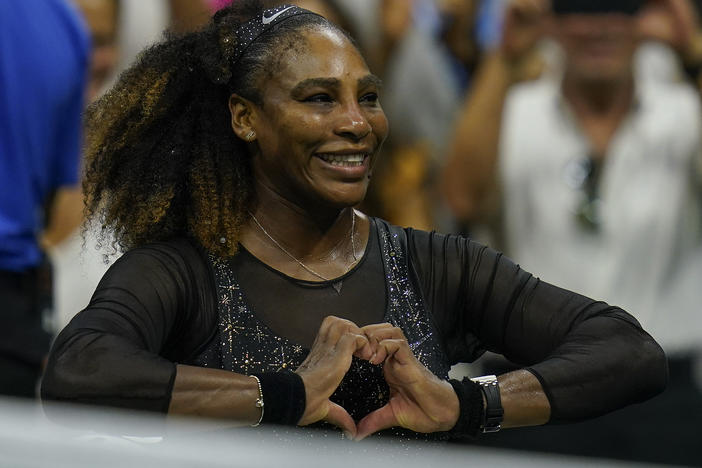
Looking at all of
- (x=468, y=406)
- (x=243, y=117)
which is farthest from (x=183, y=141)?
(x=468, y=406)

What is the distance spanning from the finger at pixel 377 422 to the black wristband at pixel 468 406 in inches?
4.6

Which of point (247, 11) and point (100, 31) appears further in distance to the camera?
point (100, 31)

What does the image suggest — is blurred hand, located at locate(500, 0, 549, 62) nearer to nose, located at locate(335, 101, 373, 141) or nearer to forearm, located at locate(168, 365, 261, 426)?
nose, located at locate(335, 101, 373, 141)

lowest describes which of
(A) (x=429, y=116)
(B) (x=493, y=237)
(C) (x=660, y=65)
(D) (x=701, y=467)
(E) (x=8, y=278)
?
(D) (x=701, y=467)

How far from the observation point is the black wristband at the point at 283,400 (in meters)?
2.45

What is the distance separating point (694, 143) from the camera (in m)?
4.92

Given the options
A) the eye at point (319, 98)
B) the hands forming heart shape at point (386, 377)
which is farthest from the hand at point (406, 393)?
the eye at point (319, 98)

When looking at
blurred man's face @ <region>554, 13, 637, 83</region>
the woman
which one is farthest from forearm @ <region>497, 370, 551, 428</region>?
blurred man's face @ <region>554, 13, 637, 83</region>

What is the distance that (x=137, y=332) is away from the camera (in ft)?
8.29

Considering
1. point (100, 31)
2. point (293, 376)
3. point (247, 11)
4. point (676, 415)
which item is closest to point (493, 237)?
point (676, 415)

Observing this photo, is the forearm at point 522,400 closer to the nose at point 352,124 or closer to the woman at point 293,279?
the woman at point 293,279

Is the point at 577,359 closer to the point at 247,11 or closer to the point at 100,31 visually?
the point at 247,11

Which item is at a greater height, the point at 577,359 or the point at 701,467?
the point at 577,359

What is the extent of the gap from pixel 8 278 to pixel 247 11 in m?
1.70
